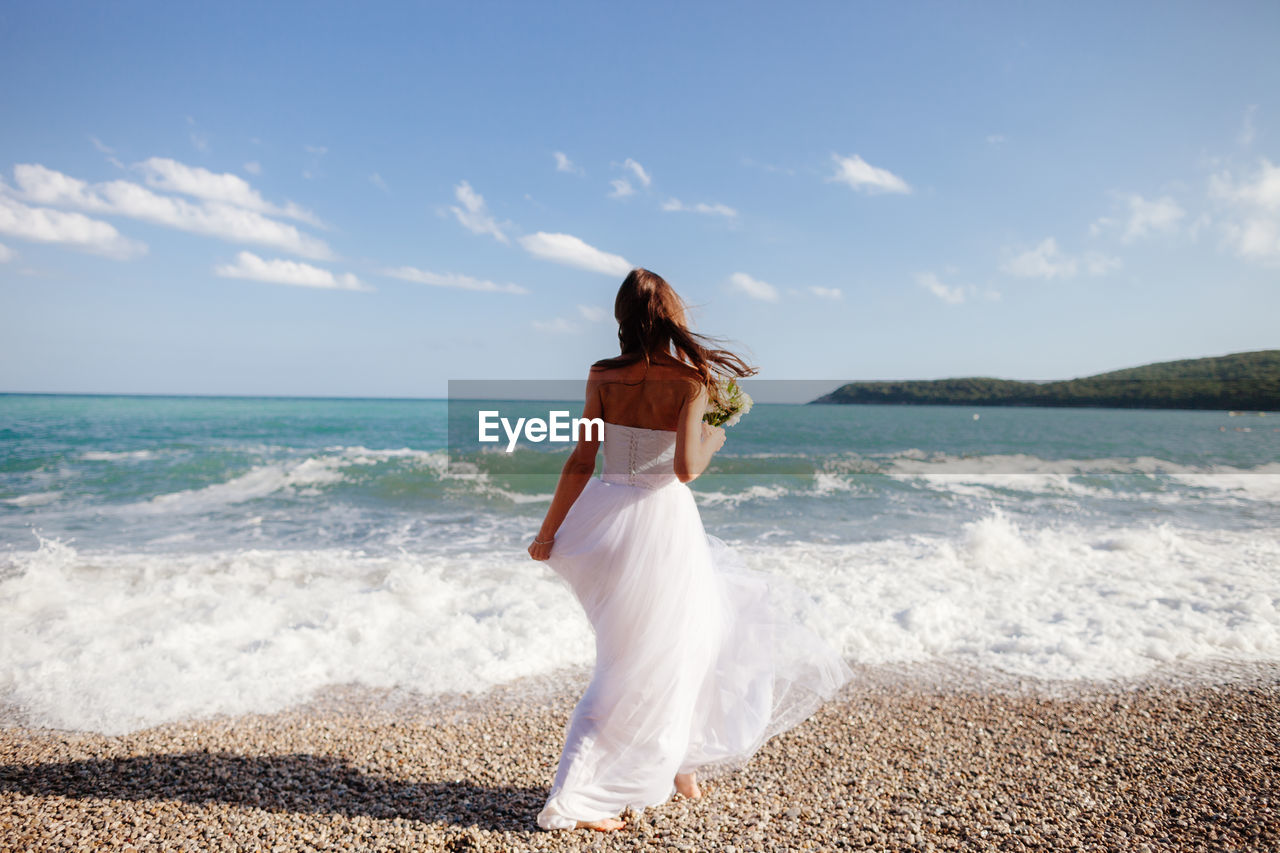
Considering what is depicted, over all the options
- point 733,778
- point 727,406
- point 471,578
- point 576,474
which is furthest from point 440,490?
point 727,406

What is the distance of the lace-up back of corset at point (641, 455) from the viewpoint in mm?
2961

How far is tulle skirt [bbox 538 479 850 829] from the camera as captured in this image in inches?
118

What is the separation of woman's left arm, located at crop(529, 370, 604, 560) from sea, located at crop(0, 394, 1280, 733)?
276 cm

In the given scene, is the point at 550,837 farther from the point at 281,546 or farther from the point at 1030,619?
the point at 281,546

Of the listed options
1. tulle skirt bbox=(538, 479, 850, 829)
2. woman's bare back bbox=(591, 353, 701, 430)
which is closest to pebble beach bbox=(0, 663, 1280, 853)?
tulle skirt bbox=(538, 479, 850, 829)

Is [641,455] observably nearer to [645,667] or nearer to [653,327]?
[653,327]

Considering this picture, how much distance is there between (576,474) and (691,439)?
0.57 m

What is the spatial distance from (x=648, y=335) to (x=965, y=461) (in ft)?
92.5

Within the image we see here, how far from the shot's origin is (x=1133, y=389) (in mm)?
71250

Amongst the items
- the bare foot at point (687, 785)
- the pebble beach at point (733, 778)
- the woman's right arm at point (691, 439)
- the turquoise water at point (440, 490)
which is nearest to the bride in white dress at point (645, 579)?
the woman's right arm at point (691, 439)

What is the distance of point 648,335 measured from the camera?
2836 millimetres

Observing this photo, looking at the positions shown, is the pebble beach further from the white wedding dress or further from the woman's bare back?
the woman's bare back

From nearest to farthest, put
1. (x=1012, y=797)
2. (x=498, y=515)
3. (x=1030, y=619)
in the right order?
(x=1012, y=797) → (x=1030, y=619) → (x=498, y=515)

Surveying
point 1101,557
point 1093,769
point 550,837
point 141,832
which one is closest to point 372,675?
point 141,832
